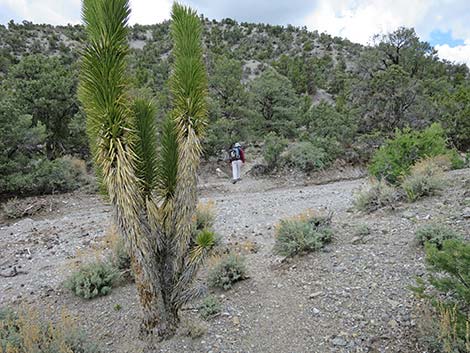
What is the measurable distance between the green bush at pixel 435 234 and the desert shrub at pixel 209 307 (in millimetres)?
3155

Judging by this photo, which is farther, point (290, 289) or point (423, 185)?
point (423, 185)

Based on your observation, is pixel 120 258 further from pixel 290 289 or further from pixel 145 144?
pixel 290 289

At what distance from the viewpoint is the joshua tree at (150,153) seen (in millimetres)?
4027

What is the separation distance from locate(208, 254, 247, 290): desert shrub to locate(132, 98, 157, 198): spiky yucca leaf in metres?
1.89

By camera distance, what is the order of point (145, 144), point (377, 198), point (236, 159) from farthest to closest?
point (236, 159) < point (377, 198) < point (145, 144)

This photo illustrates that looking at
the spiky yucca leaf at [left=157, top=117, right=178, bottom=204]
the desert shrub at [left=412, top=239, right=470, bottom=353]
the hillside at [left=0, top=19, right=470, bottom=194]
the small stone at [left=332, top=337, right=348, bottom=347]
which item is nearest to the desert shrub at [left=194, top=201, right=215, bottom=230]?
the spiky yucca leaf at [left=157, top=117, right=178, bottom=204]

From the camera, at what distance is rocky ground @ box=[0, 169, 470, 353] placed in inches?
173

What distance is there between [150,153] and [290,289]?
9.24ft

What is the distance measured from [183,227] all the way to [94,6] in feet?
8.78

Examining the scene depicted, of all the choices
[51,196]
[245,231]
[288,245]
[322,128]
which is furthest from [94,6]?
[322,128]

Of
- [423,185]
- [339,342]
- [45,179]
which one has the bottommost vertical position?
[339,342]

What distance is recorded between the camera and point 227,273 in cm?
579

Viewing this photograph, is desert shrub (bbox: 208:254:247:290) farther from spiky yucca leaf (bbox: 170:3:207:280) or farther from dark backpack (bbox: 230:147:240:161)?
dark backpack (bbox: 230:147:240:161)

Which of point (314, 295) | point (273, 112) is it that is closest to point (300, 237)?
point (314, 295)
